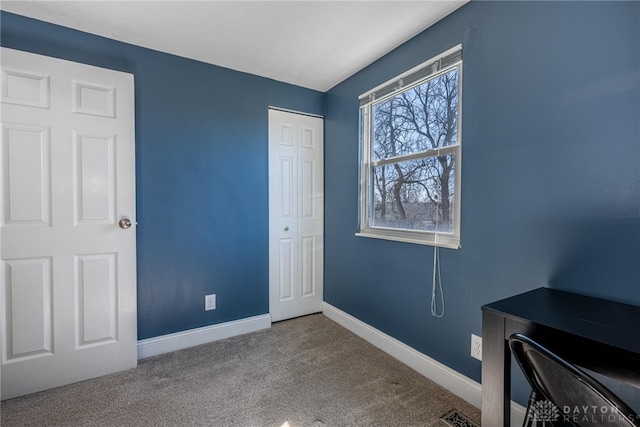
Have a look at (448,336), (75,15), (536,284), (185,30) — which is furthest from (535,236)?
(75,15)

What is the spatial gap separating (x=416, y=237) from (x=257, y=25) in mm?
1769

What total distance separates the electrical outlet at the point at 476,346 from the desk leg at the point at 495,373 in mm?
566

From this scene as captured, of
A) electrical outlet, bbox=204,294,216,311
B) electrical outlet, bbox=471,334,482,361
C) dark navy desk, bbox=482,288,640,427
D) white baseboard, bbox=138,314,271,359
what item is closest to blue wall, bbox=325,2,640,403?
electrical outlet, bbox=471,334,482,361

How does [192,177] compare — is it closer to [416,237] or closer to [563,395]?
[416,237]

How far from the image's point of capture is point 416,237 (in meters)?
1.97

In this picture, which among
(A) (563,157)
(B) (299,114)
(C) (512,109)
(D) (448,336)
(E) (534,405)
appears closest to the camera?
(E) (534,405)

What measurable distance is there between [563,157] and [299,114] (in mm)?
2156

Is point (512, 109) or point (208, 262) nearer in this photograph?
point (512, 109)

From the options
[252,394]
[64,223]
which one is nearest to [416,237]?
[252,394]

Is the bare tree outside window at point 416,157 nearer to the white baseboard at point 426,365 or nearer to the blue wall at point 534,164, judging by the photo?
the blue wall at point 534,164

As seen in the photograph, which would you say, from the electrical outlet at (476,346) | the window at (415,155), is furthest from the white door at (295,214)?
the electrical outlet at (476,346)

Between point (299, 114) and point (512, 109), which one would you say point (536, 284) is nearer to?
point (512, 109)

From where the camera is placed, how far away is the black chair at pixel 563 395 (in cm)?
62

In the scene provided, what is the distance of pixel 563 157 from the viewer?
4.08ft
